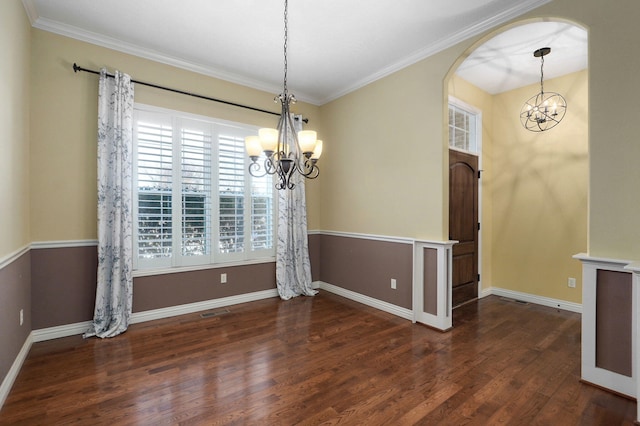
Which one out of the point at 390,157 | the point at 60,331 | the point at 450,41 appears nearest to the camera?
the point at 60,331

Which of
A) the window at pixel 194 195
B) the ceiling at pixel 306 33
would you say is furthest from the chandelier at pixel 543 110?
the window at pixel 194 195

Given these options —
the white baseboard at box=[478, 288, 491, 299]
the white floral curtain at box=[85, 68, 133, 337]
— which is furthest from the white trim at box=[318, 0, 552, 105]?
the white baseboard at box=[478, 288, 491, 299]

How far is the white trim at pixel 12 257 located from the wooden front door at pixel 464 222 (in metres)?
4.49

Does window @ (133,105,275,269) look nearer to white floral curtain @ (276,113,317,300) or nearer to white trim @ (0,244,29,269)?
white floral curtain @ (276,113,317,300)

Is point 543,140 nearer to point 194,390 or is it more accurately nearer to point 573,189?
point 573,189

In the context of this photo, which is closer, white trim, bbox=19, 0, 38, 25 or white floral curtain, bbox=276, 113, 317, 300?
white trim, bbox=19, 0, 38, 25

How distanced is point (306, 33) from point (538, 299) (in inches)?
184

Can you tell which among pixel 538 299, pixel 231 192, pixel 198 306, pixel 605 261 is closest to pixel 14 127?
pixel 231 192

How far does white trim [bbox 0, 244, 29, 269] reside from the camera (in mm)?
2145

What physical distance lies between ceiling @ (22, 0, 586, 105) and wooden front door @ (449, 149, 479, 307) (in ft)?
4.13

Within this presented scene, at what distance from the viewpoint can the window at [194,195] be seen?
3.60 metres

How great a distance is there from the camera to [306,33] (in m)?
3.19

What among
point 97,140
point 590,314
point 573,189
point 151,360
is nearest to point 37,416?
point 151,360

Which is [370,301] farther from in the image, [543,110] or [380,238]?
[543,110]
